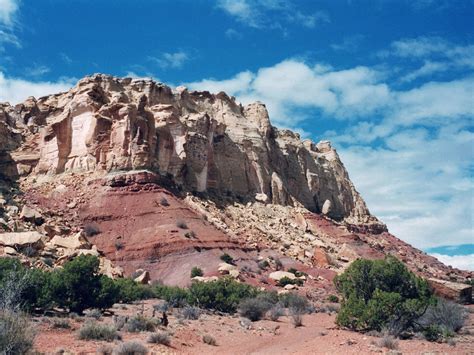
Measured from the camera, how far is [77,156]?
51.9 m

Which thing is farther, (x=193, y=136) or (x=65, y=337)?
(x=193, y=136)

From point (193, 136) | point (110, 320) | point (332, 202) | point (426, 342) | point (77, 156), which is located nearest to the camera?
point (426, 342)

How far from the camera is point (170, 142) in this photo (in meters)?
54.4

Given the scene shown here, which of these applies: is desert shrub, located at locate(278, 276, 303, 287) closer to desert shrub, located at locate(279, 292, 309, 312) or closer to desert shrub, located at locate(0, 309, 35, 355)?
desert shrub, located at locate(279, 292, 309, 312)

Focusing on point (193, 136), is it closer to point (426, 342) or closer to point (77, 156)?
point (77, 156)

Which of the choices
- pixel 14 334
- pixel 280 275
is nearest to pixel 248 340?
pixel 14 334

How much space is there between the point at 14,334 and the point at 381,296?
1497 centimetres

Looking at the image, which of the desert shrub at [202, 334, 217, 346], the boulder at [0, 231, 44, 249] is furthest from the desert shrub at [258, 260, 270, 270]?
the desert shrub at [202, 334, 217, 346]

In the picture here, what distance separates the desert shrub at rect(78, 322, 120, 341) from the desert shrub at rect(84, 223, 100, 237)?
28.4 metres

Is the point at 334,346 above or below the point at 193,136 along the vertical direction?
below

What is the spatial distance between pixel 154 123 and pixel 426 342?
41.5 m

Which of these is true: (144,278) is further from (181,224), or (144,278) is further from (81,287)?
(81,287)

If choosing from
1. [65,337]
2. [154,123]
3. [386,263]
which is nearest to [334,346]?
[386,263]

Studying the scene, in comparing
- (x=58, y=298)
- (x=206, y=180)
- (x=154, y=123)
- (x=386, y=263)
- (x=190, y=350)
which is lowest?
(x=190, y=350)
